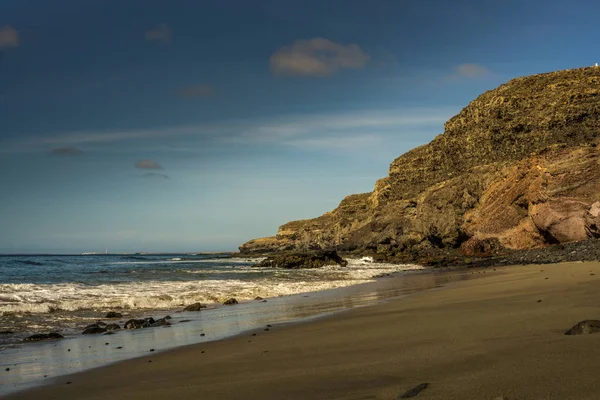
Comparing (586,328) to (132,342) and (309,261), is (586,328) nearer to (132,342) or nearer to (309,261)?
(132,342)

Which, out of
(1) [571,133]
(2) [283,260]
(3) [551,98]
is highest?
(3) [551,98]

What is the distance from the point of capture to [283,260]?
153 ft

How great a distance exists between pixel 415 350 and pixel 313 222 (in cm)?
13542

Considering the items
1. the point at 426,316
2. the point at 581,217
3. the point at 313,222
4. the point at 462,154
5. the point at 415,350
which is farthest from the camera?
the point at 313,222

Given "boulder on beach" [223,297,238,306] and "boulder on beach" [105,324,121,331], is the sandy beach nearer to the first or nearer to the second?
"boulder on beach" [105,324,121,331]

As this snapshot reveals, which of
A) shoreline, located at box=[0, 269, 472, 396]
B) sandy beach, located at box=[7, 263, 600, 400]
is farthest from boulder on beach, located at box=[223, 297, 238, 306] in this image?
sandy beach, located at box=[7, 263, 600, 400]

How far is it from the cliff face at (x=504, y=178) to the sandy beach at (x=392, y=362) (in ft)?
78.5

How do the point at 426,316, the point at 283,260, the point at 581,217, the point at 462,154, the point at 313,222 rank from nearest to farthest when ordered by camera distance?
the point at 426,316, the point at 581,217, the point at 283,260, the point at 462,154, the point at 313,222

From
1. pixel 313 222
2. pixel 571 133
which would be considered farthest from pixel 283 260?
pixel 313 222

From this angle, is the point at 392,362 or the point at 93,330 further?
the point at 93,330

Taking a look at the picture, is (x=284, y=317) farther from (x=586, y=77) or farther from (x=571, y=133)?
(x=586, y=77)

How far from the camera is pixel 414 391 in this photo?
4.15 meters

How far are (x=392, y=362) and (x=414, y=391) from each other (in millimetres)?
1421

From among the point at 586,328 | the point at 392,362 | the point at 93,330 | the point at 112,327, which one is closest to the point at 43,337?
the point at 93,330
